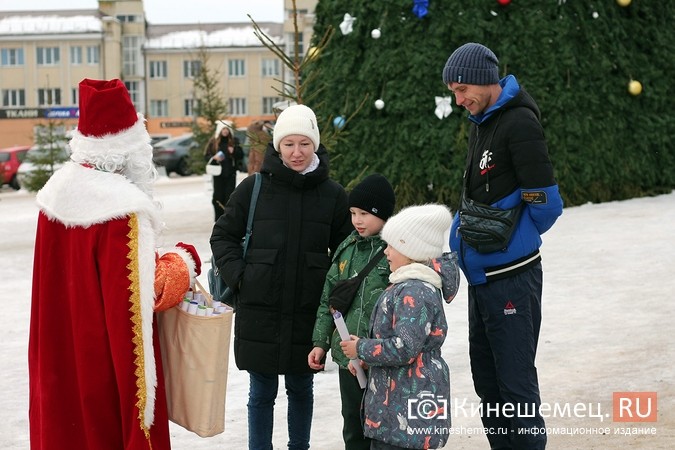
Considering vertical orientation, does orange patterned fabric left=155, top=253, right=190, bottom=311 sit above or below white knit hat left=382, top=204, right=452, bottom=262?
below

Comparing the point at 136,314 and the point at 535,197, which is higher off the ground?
the point at 535,197

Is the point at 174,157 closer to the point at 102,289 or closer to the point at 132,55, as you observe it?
the point at 102,289

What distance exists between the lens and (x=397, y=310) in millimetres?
4094

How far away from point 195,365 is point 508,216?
1.53 meters

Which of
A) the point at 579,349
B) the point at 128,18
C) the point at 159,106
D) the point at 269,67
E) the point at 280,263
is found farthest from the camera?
the point at 159,106

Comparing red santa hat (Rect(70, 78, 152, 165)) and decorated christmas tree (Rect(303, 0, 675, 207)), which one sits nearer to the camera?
red santa hat (Rect(70, 78, 152, 165))

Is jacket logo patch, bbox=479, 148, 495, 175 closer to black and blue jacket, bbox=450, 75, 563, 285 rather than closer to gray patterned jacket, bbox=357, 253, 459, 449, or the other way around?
black and blue jacket, bbox=450, 75, 563, 285

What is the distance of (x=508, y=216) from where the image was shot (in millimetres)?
4598

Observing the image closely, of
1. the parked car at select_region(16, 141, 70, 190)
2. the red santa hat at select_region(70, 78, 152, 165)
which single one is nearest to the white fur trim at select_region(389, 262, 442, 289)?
the red santa hat at select_region(70, 78, 152, 165)

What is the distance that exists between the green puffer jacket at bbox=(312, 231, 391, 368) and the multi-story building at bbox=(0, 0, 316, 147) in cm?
7237

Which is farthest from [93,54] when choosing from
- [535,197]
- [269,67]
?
[535,197]

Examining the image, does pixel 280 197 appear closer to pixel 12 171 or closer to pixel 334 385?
pixel 334 385

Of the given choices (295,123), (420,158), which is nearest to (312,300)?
(295,123)

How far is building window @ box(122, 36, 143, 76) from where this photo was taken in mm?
80562
